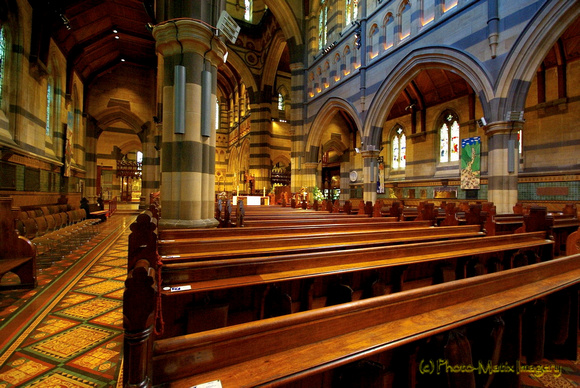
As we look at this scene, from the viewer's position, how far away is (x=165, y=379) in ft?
2.86

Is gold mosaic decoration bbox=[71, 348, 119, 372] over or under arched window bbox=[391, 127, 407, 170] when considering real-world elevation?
under

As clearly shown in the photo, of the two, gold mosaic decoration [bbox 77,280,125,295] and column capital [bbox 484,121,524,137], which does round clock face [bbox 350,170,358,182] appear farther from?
gold mosaic decoration [bbox 77,280,125,295]

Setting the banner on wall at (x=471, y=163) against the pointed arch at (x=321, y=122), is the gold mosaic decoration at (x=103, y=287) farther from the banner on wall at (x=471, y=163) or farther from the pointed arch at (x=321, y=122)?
the banner on wall at (x=471, y=163)

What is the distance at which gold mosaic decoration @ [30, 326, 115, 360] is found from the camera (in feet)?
7.05

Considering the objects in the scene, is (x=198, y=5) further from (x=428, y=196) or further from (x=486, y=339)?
(x=428, y=196)

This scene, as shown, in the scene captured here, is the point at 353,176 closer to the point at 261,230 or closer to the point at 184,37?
the point at 184,37

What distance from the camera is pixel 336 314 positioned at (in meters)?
1.14

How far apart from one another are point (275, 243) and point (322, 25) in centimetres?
A: 1636

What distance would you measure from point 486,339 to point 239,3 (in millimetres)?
23867

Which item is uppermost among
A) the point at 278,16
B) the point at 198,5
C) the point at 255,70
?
the point at 278,16

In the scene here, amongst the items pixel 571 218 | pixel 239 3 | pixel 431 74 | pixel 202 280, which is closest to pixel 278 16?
pixel 239 3

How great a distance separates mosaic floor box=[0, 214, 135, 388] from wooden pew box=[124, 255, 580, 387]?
1389 millimetres

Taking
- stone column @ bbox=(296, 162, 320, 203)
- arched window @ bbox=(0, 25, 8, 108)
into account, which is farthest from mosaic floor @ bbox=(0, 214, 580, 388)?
stone column @ bbox=(296, 162, 320, 203)

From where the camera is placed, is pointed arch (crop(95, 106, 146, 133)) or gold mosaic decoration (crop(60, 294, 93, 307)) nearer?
gold mosaic decoration (crop(60, 294, 93, 307))
